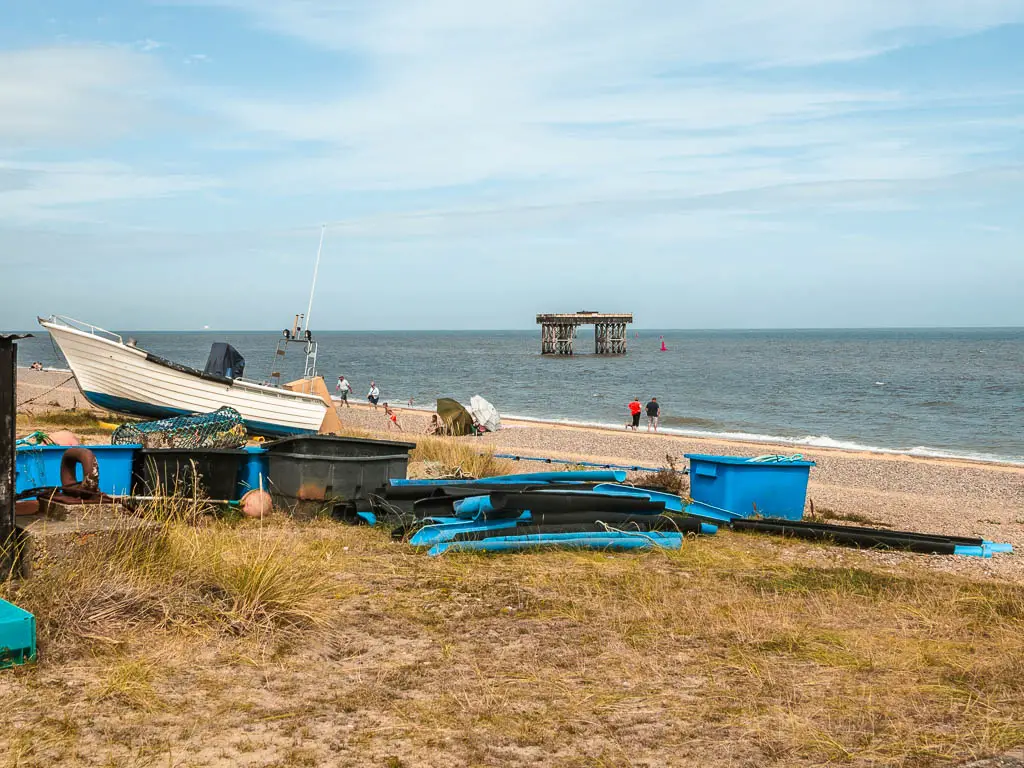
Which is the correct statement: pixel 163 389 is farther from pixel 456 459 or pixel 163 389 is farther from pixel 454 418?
pixel 454 418

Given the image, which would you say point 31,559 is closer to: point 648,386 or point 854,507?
point 854,507

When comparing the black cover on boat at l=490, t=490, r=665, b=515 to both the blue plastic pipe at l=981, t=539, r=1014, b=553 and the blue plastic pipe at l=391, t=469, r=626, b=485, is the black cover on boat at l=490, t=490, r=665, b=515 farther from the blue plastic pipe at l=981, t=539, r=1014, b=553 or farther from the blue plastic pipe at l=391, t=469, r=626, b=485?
the blue plastic pipe at l=981, t=539, r=1014, b=553

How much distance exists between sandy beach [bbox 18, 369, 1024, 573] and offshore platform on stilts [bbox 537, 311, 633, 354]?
71.2 m

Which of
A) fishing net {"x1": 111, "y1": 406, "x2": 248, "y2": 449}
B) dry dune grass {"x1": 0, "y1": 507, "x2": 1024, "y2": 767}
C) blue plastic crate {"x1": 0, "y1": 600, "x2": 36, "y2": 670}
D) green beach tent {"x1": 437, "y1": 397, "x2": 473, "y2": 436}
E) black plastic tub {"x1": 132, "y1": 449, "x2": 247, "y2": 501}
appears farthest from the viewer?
green beach tent {"x1": 437, "y1": 397, "x2": 473, "y2": 436}

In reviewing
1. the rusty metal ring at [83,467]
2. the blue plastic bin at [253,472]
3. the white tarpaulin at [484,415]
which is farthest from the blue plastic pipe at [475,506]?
the white tarpaulin at [484,415]

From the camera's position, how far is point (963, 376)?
66188mm

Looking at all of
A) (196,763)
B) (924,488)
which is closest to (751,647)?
(196,763)

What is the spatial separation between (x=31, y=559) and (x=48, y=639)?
83cm

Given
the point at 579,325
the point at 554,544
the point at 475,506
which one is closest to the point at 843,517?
the point at 554,544

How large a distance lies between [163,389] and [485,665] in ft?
51.5

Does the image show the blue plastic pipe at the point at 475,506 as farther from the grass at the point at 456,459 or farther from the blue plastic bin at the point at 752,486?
the grass at the point at 456,459

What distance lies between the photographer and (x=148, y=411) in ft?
65.4

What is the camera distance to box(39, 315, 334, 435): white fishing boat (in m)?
18.7

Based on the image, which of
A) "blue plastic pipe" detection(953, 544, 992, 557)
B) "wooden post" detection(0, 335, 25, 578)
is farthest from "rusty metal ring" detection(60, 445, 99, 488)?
"blue plastic pipe" detection(953, 544, 992, 557)
